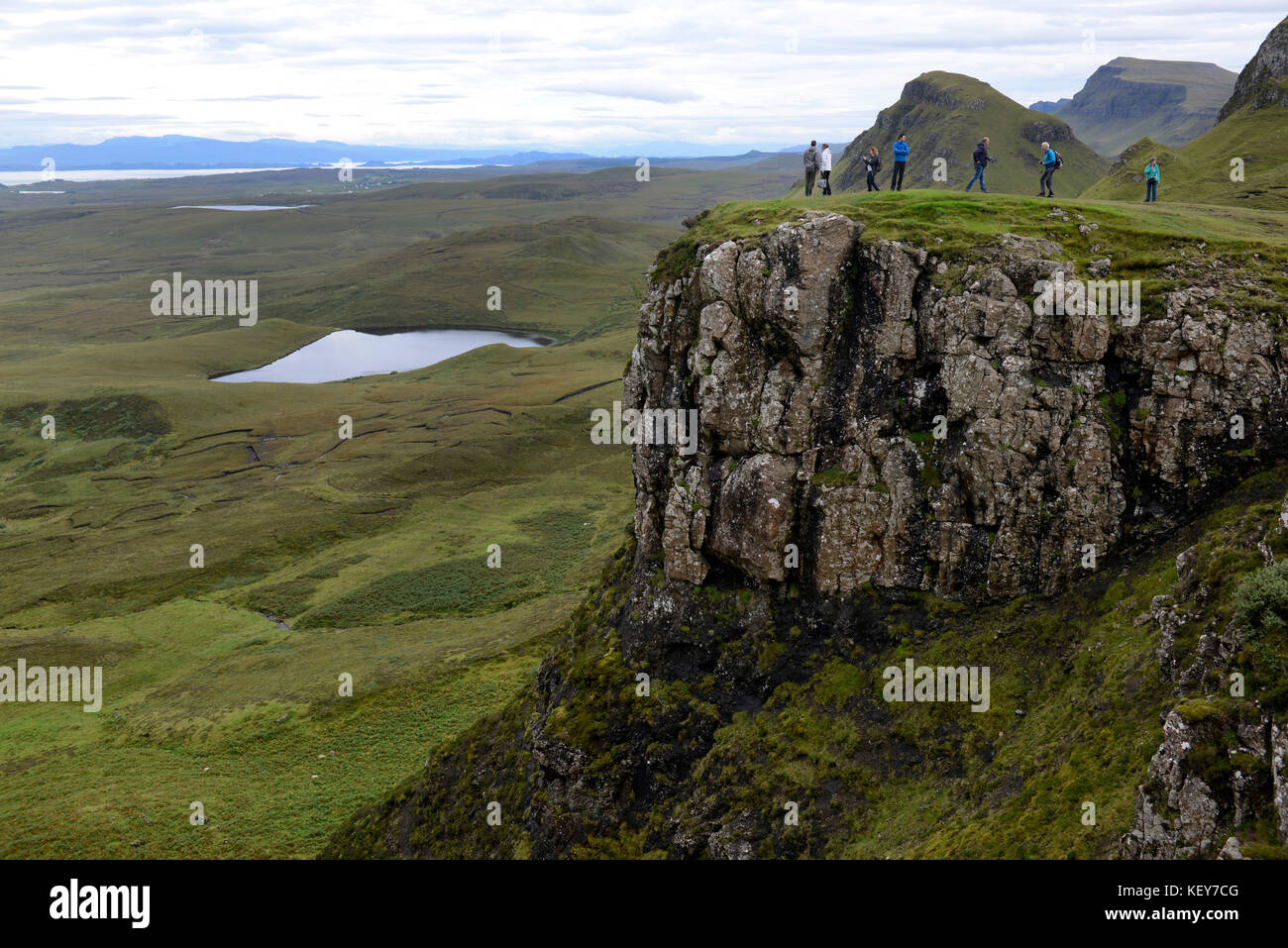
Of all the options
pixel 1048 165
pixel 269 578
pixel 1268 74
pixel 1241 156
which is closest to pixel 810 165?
pixel 1048 165

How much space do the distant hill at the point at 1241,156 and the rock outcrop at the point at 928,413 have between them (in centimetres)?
3125

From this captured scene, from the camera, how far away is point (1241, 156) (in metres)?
66.4

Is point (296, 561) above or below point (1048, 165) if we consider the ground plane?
below

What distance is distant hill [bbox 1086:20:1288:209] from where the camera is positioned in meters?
53.7

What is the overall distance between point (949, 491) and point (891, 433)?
3.02m

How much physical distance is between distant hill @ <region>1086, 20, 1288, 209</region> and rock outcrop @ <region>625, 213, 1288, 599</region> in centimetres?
3125

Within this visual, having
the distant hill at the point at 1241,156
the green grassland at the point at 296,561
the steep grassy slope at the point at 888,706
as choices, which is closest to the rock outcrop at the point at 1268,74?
the distant hill at the point at 1241,156

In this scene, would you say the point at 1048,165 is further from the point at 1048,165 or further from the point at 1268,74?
the point at 1268,74

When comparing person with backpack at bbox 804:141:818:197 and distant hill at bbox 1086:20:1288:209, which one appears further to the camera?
distant hill at bbox 1086:20:1288:209

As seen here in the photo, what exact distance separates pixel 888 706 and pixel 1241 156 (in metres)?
64.8

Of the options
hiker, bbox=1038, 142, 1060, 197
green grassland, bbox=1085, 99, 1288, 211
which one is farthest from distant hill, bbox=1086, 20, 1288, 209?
hiker, bbox=1038, 142, 1060, 197

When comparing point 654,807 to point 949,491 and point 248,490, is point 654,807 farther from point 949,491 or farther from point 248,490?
point 248,490

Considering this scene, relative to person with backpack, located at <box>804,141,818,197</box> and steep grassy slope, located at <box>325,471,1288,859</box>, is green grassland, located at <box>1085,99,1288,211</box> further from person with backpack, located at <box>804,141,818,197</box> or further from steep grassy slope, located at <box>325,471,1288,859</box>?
steep grassy slope, located at <box>325,471,1288,859</box>

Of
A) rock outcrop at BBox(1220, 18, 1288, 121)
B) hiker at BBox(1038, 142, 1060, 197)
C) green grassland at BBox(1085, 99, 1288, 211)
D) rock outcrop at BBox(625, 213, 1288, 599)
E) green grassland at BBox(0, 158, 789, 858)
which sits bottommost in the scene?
green grassland at BBox(0, 158, 789, 858)
